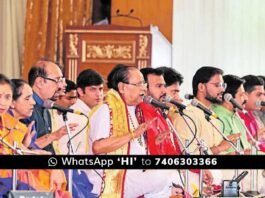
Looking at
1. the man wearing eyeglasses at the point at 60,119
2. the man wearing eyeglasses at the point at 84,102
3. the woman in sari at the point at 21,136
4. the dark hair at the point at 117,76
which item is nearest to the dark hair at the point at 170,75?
the dark hair at the point at 117,76

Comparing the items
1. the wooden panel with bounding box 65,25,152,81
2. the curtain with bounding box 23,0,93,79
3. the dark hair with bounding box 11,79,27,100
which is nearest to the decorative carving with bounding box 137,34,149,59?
the wooden panel with bounding box 65,25,152,81

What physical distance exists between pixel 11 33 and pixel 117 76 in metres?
0.41

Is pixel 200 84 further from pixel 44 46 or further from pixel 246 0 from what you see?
pixel 44 46

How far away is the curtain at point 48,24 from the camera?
3.12 meters

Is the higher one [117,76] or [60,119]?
[117,76]

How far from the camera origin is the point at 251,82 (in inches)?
122

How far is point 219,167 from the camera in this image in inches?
115

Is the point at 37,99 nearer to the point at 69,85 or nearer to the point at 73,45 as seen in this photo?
the point at 69,85

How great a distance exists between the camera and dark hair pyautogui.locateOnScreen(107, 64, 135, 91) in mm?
3025

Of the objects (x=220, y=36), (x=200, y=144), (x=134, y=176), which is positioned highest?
(x=220, y=36)

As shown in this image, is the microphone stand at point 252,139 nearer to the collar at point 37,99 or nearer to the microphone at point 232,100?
the microphone at point 232,100

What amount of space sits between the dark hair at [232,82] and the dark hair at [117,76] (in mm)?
332

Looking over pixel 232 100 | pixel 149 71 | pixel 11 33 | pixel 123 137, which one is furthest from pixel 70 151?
pixel 232 100

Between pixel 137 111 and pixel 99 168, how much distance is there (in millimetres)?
230
